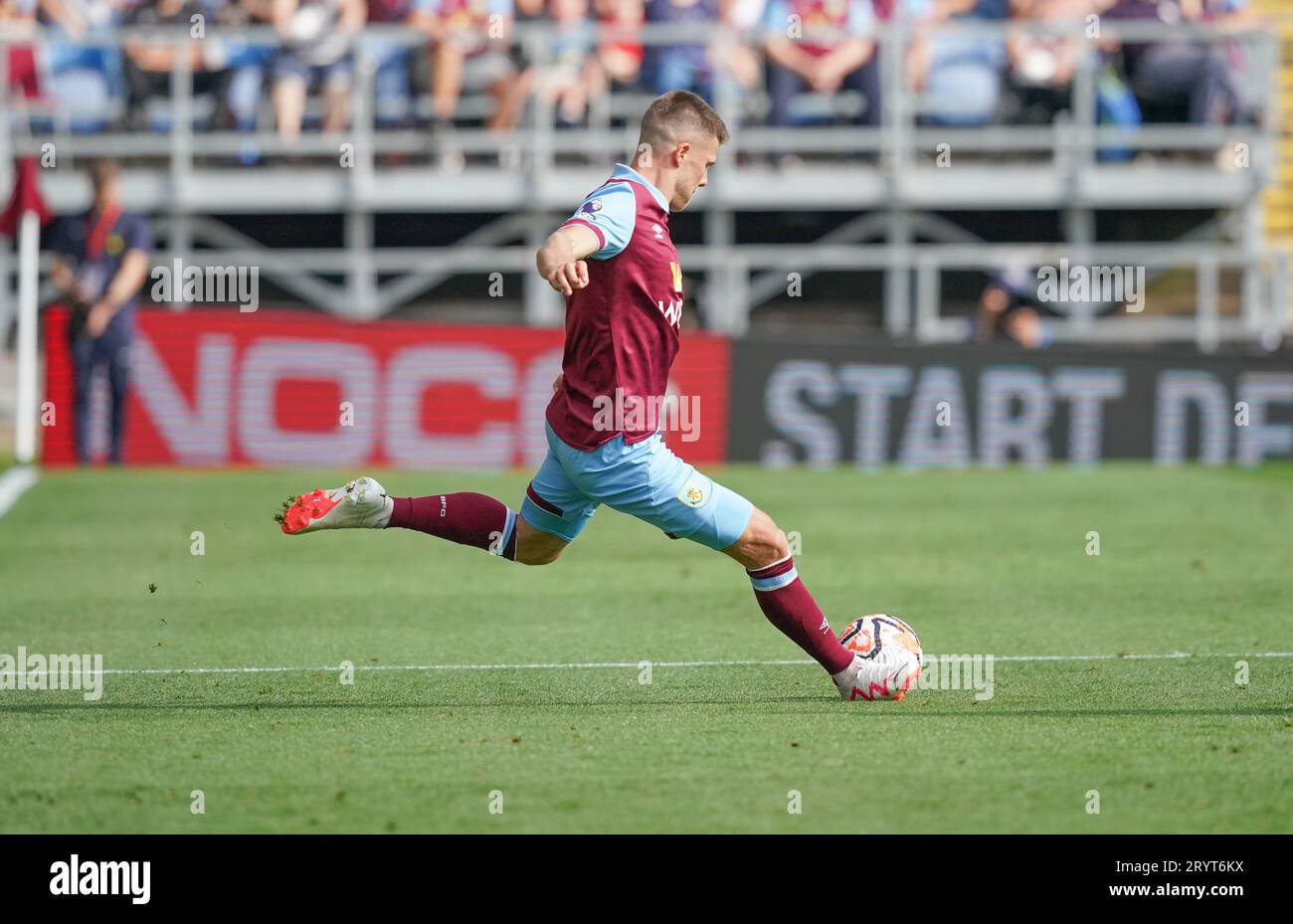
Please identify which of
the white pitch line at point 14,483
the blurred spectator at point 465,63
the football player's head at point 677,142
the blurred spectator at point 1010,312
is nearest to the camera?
the football player's head at point 677,142

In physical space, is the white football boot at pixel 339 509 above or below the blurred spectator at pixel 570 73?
below

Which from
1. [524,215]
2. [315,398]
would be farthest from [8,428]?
[524,215]

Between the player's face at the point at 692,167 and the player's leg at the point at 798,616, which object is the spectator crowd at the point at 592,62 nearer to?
the player's face at the point at 692,167

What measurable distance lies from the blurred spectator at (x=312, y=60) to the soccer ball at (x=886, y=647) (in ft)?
50.6

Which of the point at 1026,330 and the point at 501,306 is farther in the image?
the point at 501,306

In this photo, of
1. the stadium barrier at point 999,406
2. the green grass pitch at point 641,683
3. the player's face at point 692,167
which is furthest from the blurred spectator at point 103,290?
the player's face at point 692,167

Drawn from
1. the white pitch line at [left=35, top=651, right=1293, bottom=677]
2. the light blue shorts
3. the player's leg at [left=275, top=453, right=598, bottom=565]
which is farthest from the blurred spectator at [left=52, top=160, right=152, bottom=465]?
the light blue shorts

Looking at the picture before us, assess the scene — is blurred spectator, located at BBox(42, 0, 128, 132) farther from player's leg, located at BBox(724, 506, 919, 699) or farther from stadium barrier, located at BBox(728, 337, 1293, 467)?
player's leg, located at BBox(724, 506, 919, 699)

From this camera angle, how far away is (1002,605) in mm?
10078

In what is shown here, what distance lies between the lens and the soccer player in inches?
267

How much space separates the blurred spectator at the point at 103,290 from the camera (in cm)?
1727

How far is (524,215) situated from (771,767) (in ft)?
55.4

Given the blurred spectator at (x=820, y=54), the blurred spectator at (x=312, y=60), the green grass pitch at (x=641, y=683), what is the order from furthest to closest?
the blurred spectator at (x=312, y=60) < the blurred spectator at (x=820, y=54) < the green grass pitch at (x=641, y=683)

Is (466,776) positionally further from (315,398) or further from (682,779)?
(315,398)
